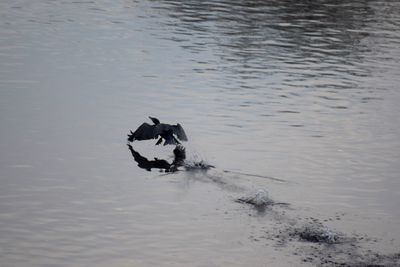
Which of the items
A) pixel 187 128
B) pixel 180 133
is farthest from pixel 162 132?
pixel 187 128

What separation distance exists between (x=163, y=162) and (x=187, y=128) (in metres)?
2.72

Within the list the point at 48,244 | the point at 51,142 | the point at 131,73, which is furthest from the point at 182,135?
the point at 131,73

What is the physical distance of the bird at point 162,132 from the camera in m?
20.7

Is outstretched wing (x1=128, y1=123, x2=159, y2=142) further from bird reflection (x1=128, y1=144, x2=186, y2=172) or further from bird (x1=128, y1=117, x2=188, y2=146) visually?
bird reflection (x1=128, y1=144, x2=186, y2=172)

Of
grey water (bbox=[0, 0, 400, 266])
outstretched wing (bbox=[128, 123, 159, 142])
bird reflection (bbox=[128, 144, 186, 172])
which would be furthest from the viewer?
outstretched wing (bbox=[128, 123, 159, 142])

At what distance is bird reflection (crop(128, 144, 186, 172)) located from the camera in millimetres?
19827

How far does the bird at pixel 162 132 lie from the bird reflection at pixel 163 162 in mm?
260

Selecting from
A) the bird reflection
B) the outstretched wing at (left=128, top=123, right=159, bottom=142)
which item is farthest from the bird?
the bird reflection

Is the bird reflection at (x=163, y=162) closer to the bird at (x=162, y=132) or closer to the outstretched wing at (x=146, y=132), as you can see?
the bird at (x=162, y=132)

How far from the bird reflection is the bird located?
10.2 inches

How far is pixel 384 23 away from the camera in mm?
40750

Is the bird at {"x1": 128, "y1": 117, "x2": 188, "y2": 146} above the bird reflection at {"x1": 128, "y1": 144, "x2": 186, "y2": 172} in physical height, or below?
above

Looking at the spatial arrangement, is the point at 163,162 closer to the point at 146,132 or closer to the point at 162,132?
the point at 162,132

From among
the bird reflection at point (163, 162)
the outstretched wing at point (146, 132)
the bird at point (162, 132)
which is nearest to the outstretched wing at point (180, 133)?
the bird at point (162, 132)
